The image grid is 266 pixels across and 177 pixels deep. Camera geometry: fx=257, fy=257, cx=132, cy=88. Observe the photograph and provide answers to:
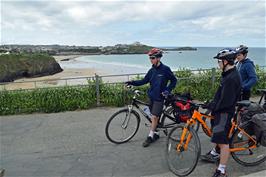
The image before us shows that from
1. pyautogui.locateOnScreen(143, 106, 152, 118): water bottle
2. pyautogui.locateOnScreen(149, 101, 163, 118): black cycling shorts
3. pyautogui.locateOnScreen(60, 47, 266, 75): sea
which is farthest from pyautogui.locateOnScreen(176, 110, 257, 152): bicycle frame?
pyautogui.locateOnScreen(60, 47, 266, 75): sea

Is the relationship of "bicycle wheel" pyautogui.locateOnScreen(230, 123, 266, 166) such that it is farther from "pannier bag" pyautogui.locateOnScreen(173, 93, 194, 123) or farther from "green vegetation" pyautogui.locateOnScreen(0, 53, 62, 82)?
"green vegetation" pyautogui.locateOnScreen(0, 53, 62, 82)

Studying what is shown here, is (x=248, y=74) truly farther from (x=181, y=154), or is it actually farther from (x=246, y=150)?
(x=181, y=154)

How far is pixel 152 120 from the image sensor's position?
477cm

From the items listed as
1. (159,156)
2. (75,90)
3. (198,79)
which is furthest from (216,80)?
(159,156)

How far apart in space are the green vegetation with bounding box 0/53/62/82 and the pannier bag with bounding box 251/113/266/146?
44.8 meters

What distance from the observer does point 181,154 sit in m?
3.74

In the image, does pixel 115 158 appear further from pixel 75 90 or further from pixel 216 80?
pixel 216 80

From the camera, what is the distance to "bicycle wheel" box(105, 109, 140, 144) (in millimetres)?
4832

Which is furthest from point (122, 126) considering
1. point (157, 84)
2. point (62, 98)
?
point (62, 98)

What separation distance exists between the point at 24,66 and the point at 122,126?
48.7 metres

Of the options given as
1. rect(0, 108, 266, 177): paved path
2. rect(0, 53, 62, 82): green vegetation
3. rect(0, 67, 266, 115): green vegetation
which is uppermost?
rect(0, 67, 266, 115): green vegetation

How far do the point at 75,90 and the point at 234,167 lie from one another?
17.9 ft

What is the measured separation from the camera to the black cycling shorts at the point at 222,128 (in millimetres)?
3316

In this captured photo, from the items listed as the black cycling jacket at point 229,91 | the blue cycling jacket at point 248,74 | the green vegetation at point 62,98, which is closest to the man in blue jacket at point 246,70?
the blue cycling jacket at point 248,74
